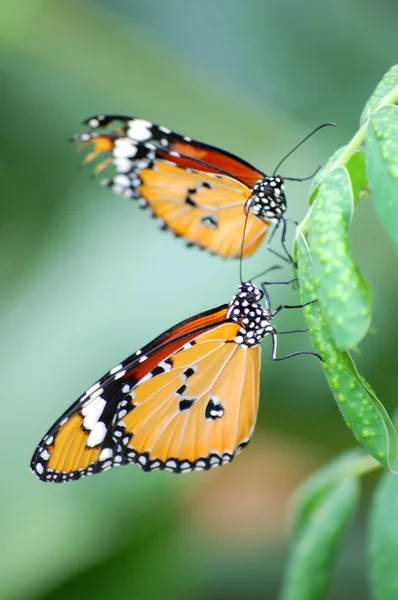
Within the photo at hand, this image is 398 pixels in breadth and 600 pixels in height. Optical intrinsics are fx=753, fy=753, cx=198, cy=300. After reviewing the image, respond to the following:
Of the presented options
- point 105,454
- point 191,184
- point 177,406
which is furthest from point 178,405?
point 191,184

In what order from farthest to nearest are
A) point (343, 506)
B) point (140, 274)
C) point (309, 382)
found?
point (140, 274)
point (309, 382)
point (343, 506)

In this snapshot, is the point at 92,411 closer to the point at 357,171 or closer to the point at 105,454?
the point at 105,454

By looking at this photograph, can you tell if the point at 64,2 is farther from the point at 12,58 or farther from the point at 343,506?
the point at 343,506

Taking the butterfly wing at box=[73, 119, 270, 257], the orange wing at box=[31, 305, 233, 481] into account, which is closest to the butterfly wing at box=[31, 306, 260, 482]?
the orange wing at box=[31, 305, 233, 481]

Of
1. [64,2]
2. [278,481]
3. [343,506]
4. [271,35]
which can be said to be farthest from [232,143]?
[343,506]

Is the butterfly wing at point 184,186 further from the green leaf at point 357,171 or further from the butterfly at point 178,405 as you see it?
the green leaf at point 357,171

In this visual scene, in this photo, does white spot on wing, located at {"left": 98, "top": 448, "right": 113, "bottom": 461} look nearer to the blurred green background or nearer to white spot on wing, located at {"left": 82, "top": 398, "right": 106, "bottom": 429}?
white spot on wing, located at {"left": 82, "top": 398, "right": 106, "bottom": 429}
